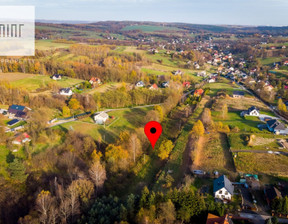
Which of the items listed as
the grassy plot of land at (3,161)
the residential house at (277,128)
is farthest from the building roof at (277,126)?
the grassy plot of land at (3,161)

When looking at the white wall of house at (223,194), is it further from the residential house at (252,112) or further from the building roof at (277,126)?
the residential house at (252,112)

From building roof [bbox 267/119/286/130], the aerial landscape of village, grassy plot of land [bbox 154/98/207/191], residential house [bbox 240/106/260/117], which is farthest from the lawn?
building roof [bbox 267/119/286/130]

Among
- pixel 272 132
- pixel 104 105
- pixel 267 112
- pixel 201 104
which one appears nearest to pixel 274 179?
pixel 272 132

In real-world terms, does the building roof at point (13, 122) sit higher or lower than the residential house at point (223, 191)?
lower

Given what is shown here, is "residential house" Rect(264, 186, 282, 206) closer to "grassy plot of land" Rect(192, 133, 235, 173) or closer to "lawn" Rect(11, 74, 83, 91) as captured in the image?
"grassy plot of land" Rect(192, 133, 235, 173)

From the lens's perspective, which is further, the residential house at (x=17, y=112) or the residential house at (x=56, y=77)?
the residential house at (x=56, y=77)

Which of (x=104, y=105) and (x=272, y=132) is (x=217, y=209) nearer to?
(x=272, y=132)
